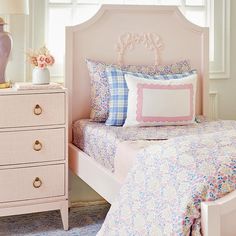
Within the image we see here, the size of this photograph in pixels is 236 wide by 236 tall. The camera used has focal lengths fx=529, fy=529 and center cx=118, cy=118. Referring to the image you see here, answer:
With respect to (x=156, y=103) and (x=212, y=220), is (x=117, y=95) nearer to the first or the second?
(x=156, y=103)

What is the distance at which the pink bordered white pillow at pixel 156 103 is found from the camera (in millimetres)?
3143

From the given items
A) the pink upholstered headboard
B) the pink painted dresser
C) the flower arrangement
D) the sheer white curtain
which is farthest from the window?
the pink painted dresser

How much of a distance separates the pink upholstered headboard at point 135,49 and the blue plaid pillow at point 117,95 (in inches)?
9.2

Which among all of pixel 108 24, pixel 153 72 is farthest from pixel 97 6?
pixel 153 72

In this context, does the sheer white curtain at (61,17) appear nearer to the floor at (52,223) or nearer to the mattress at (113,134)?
the mattress at (113,134)

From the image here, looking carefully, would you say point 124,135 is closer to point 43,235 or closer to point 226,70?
point 43,235

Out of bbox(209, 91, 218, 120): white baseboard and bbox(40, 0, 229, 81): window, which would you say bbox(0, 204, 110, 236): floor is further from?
bbox(209, 91, 218, 120): white baseboard

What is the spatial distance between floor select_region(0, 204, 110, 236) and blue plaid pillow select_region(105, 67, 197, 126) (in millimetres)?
652

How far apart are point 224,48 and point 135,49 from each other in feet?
2.64

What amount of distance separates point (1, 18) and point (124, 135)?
1047 mm

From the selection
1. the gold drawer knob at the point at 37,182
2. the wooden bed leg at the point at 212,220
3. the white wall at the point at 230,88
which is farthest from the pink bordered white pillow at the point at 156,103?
the wooden bed leg at the point at 212,220

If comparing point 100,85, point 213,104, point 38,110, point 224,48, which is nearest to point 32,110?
point 38,110

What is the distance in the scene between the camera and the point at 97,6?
3.71 metres

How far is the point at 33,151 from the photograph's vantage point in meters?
3.09
